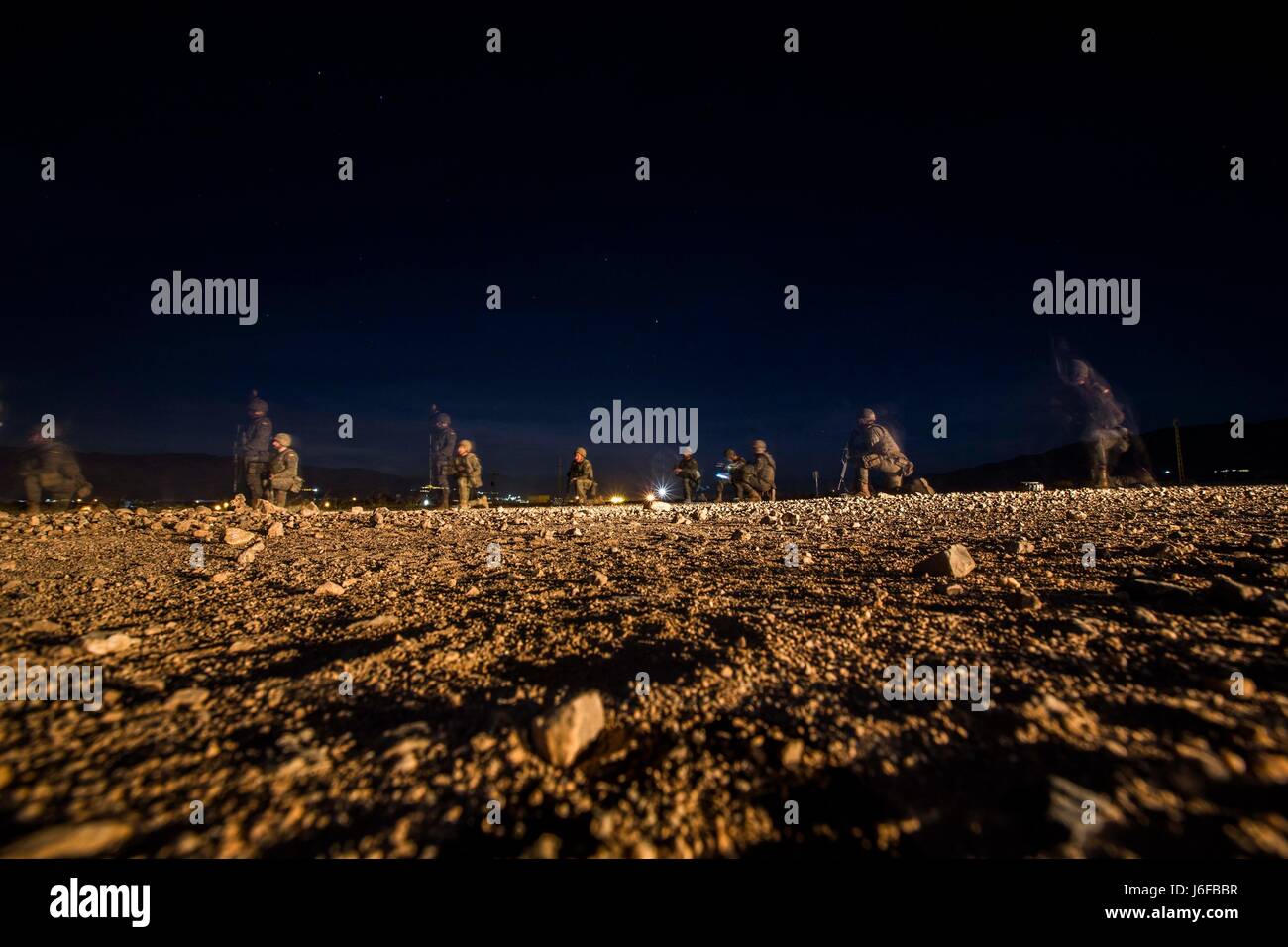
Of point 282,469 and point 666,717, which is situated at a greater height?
point 282,469

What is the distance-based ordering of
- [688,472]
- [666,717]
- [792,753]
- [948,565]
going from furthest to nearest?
[688,472] → [948,565] → [666,717] → [792,753]

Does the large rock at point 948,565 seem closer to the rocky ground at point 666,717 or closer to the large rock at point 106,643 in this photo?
the rocky ground at point 666,717

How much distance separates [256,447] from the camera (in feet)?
48.9

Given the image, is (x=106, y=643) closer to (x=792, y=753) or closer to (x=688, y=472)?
(x=792, y=753)

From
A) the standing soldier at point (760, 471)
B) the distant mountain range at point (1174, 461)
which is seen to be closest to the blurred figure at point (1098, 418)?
the standing soldier at point (760, 471)

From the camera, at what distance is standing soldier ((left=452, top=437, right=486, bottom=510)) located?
16172mm

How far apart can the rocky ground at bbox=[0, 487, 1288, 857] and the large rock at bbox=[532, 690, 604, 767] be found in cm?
1

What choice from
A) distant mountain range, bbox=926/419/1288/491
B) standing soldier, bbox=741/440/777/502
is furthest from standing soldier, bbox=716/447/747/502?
distant mountain range, bbox=926/419/1288/491

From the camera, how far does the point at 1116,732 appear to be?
1.63 m

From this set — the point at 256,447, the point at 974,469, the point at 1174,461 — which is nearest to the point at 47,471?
the point at 256,447

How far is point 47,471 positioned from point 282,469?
6.13 m

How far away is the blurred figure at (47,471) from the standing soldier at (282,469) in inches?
182
